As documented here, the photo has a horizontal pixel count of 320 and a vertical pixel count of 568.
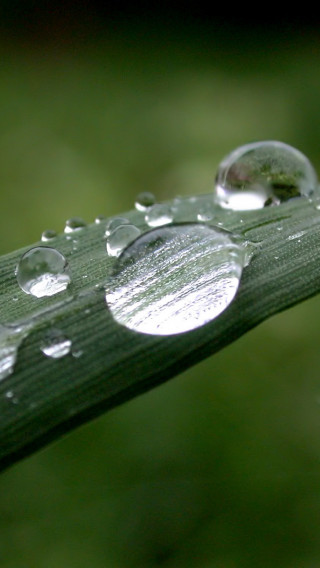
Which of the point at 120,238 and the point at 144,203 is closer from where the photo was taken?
the point at 120,238

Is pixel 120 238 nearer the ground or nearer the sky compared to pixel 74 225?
nearer the ground

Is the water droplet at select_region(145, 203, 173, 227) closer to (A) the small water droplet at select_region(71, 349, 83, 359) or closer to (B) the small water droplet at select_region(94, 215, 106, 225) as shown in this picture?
(B) the small water droplet at select_region(94, 215, 106, 225)

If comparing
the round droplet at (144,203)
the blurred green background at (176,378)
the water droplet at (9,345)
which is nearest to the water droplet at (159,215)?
the round droplet at (144,203)

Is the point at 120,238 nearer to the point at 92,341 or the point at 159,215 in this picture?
the point at 159,215

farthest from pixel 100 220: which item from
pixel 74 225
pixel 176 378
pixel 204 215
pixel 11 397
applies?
pixel 176 378

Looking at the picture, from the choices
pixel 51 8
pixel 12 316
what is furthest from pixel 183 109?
pixel 12 316

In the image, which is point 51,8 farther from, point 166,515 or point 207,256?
point 207,256

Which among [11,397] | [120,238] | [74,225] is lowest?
[11,397]

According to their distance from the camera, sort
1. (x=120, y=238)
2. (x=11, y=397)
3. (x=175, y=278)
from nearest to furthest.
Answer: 1. (x=11, y=397)
2. (x=175, y=278)
3. (x=120, y=238)
